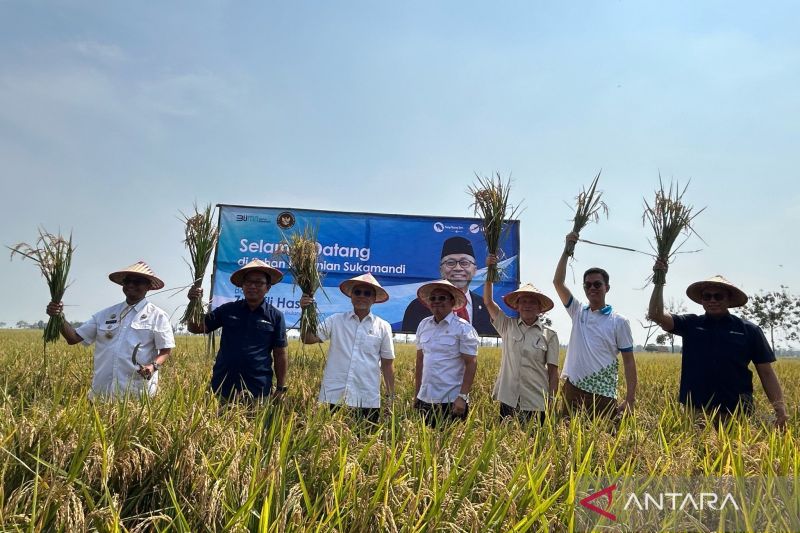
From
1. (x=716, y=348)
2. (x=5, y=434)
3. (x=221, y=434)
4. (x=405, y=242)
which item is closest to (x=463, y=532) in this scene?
(x=221, y=434)

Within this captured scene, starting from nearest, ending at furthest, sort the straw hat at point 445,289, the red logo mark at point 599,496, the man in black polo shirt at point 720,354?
the red logo mark at point 599,496
the man in black polo shirt at point 720,354
the straw hat at point 445,289

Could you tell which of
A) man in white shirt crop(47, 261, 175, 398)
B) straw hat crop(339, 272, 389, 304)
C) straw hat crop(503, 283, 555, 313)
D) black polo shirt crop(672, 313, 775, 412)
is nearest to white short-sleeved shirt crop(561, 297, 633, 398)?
straw hat crop(503, 283, 555, 313)

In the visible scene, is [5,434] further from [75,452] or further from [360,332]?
[360,332]

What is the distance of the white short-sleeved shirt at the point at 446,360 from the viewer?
13.2 feet

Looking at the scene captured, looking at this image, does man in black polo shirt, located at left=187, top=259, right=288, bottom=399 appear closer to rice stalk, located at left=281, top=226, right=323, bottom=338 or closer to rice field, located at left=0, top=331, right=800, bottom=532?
rice stalk, located at left=281, top=226, right=323, bottom=338

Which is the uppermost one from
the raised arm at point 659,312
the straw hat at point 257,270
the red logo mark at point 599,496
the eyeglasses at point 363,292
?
the straw hat at point 257,270

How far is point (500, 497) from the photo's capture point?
1.98 meters

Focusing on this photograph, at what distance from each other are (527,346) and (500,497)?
213cm

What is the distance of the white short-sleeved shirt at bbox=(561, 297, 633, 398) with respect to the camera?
13.2 ft

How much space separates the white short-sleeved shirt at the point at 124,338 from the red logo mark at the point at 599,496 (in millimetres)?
3163

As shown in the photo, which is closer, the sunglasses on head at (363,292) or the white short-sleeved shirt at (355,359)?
the white short-sleeved shirt at (355,359)

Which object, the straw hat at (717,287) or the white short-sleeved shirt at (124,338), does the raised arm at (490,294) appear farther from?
the white short-sleeved shirt at (124,338)

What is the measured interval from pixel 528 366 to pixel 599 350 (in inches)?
→ 24.0

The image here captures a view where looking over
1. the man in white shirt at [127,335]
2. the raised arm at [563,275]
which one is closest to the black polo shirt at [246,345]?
the man in white shirt at [127,335]
